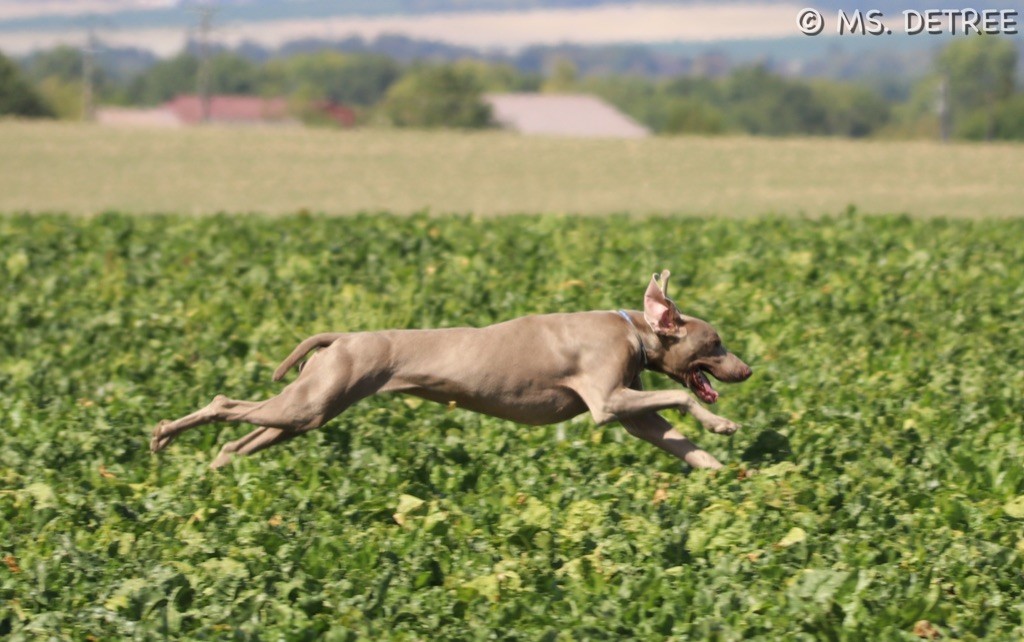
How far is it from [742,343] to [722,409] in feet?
6.74

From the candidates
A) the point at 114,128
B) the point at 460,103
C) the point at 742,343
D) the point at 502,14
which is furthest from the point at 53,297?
the point at 502,14

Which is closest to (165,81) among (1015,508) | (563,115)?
(563,115)

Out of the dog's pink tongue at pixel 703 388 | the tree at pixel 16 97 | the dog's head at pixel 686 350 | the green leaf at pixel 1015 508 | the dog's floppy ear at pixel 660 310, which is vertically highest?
the dog's floppy ear at pixel 660 310

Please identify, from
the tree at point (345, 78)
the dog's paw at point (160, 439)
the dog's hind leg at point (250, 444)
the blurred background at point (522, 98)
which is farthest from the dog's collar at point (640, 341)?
the tree at point (345, 78)

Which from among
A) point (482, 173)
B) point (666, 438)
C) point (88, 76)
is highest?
point (666, 438)

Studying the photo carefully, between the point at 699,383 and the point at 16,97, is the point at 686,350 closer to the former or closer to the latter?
the point at 699,383

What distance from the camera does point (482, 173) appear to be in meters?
41.7

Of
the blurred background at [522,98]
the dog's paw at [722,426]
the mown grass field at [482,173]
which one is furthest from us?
the blurred background at [522,98]

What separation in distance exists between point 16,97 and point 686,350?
70.3 meters

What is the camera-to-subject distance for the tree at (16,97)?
241 ft

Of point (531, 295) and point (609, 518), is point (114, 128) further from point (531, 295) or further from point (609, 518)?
point (609, 518)

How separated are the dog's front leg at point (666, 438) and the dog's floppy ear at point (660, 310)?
0.47m

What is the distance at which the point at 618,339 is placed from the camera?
330 inches

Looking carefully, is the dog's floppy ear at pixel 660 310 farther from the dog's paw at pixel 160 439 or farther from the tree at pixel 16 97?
the tree at pixel 16 97
